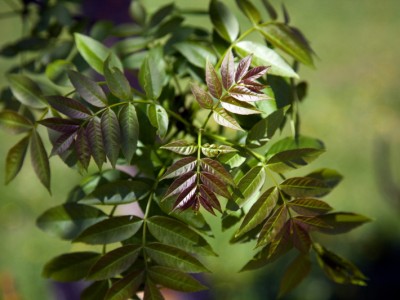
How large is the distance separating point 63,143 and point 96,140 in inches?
2.6

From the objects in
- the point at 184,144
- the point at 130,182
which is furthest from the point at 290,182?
the point at 130,182

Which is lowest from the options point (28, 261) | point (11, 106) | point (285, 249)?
point (28, 261)

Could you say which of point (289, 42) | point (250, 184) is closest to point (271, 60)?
point (289, 42)

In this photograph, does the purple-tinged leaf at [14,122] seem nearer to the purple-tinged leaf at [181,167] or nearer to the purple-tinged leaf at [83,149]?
the purple-tinged leaf at [83,149]

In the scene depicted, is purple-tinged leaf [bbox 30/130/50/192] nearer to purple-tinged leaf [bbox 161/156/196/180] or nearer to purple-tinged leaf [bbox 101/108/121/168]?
purple-tinged leaf [bbox 101/108/121/168]

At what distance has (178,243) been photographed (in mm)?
A: 1118

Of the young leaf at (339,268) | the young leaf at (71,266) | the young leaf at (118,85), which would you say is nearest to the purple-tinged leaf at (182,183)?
the young leaf at (118,85)

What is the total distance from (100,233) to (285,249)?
1.22 ft

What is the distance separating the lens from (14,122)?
1286 mm

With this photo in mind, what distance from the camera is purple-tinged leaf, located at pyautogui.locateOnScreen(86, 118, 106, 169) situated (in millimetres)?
1067

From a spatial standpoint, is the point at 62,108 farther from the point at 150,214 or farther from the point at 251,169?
the point at 251,169

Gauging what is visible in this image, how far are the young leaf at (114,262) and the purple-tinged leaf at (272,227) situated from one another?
26 cm

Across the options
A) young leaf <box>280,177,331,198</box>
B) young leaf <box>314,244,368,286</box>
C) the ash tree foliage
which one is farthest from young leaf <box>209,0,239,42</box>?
young leaf <box>314,244,368,286</box>

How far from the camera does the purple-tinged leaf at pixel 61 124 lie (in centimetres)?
109
